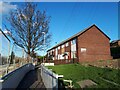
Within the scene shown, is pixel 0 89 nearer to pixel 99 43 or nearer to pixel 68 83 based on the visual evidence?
pixel 68 83

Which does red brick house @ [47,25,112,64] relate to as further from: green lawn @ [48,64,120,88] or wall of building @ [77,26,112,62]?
green lawn @ [48,64,120,88]

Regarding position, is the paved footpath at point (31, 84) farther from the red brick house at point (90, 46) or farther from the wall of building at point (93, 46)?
the wall of building at point (93, 46)

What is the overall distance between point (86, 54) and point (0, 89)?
31946 millimetres

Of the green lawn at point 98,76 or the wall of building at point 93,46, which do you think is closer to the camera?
the green lawn at point 98,76

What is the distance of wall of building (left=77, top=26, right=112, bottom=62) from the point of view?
37934mm

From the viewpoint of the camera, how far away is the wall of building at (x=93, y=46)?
37.9 meters

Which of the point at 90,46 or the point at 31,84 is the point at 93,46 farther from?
the point at 31,84

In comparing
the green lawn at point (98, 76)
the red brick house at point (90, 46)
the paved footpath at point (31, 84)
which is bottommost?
the paved footpath at point (31, 84)

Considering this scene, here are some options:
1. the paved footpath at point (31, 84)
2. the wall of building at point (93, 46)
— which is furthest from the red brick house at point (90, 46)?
the paved footpath at point (31, 84)

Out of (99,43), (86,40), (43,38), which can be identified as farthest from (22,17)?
(99,43)

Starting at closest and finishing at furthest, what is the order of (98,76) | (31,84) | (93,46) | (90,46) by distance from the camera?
(98,76)
(31,84)
(90,46)
(93,46)

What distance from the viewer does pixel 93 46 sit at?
128ft

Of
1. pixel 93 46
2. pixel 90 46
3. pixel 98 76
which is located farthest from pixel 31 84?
pixel 93 46

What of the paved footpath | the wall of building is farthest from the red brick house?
the paved footpath
